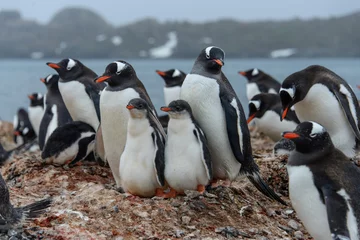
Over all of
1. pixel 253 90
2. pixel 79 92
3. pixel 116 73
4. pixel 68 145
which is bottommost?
pixel 253 90

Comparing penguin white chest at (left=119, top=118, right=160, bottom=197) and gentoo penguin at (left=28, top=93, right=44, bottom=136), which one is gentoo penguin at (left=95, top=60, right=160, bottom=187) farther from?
gentoo penguin at (left=28, top=93, right=44, bottom=136)

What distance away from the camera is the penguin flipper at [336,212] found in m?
3.92

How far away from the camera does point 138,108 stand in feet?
16.2

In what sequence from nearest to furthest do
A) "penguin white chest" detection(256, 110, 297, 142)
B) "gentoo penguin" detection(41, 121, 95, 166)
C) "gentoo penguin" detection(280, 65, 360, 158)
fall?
"gentoo penguin" detection(280, 65, 360, 158) < "gentoo penguin" detection(41, 121, 95, 166) < "penguin white chest" detection(256, 110, 297, 142)

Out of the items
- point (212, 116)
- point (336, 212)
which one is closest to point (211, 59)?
point (212, 116)

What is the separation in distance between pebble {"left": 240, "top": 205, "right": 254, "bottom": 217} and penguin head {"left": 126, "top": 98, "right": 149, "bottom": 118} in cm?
114

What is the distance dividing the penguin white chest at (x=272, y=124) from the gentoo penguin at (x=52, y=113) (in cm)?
286

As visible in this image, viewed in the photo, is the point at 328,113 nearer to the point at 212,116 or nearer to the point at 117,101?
the point at 212,116

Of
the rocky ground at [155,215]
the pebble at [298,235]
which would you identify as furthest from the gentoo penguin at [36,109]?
the pebble at [298,235]

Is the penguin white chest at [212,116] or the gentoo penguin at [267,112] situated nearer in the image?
the penguin white chest at [212,116]

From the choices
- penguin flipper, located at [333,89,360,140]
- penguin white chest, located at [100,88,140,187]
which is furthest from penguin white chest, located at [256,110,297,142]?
penguin white chest, located at [100,88,140,187]

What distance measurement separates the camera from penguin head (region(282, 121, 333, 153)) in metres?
4.24

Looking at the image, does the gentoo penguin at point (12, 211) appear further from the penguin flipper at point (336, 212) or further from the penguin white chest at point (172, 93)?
the penguin white chest at point (172, 93)

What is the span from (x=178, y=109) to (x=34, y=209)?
1.36m
